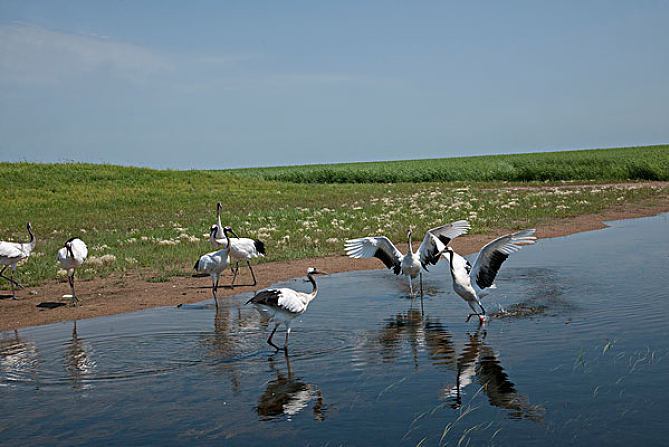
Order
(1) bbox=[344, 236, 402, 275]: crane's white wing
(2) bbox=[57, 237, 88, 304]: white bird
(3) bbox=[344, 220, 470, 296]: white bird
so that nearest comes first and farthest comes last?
1. (3) bbox=[344, 220, 470, 296]: white bird
2. (1) bbox=[344, 236, 402, 275]: crane's white wing
3. (2) bbox=[57, 237, 88, 304]: white bird

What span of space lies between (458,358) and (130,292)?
7.74m

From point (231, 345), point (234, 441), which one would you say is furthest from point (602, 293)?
point (234, 441)

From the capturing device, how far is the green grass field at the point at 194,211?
62.1ft

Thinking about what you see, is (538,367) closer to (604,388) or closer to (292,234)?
(604,388)

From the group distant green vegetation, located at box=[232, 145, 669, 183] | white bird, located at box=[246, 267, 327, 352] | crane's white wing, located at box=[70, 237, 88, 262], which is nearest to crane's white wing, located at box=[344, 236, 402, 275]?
white bird, located at box=[246, 267, 327, 352]

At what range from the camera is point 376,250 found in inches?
543

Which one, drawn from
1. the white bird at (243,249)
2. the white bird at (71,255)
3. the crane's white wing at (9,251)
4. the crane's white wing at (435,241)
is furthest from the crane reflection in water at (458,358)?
the crane's white wing at (9,251)

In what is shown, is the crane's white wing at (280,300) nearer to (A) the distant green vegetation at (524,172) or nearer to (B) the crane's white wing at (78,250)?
(B) the crane's white wing at (78,250)

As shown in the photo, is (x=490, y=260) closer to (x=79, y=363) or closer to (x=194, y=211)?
(x=79, y=363)

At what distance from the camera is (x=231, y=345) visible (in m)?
10.4

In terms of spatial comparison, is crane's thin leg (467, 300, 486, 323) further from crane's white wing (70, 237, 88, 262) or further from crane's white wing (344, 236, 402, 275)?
crane's white wing (70, 237, 88, 262)

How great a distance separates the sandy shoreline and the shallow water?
729mm

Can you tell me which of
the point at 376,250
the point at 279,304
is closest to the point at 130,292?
the point at 376,250

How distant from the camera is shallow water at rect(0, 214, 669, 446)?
7.06m
